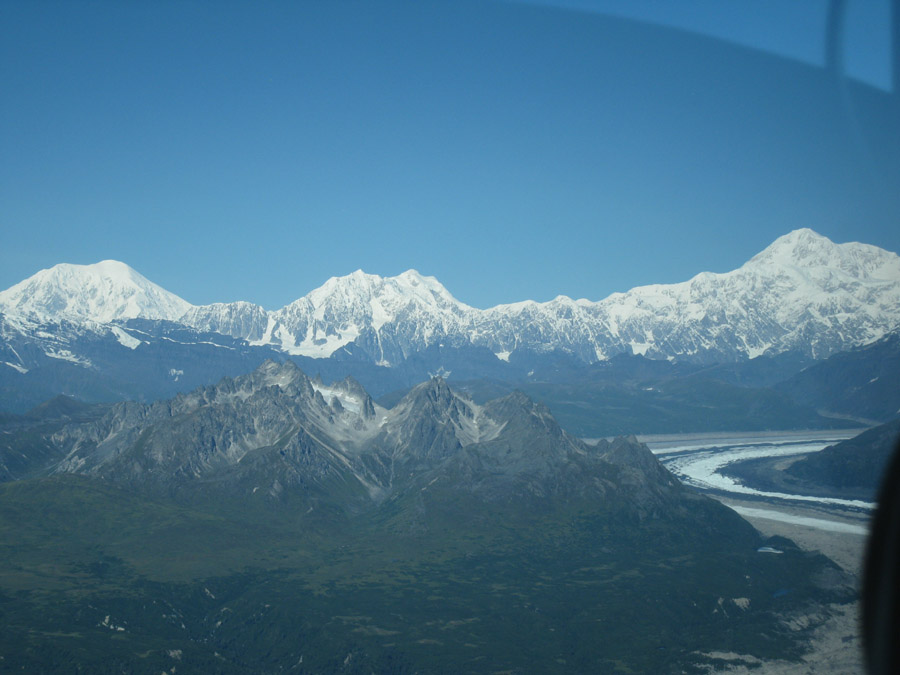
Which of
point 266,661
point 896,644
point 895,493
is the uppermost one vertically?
point 895,493

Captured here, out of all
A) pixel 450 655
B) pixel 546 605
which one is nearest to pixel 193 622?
pixel 450 655

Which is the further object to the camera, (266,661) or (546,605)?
(546,605)

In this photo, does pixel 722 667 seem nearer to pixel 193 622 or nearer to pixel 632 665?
pixel 632 665

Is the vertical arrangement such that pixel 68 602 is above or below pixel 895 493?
below

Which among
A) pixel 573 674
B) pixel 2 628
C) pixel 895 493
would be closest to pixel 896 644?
pixel 895 493

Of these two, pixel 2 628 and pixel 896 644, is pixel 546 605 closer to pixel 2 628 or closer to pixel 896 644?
pixel 2 628

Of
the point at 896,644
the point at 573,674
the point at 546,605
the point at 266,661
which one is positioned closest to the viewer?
the point at 896,644

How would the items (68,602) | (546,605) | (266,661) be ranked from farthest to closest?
(546,605) < (68,602) < (266,661)

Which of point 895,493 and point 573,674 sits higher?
point 895,493

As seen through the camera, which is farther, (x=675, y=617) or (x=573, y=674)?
(x=675, y=617)
